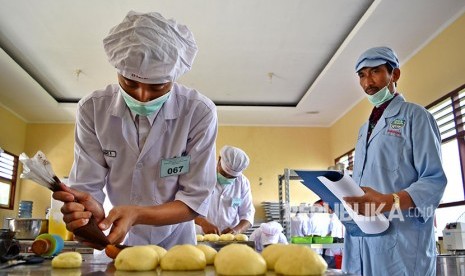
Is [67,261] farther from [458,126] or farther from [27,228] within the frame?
[458,126]

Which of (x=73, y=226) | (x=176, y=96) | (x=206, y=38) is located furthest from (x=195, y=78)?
(x=73, y=226)

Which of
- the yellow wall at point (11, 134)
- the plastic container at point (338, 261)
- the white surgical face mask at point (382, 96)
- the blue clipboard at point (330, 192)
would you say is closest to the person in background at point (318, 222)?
the plastic container at point (338, 261)

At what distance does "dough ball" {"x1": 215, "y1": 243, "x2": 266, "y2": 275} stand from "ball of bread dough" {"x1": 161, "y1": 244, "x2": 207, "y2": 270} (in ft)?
0.20

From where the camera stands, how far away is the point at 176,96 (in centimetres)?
150

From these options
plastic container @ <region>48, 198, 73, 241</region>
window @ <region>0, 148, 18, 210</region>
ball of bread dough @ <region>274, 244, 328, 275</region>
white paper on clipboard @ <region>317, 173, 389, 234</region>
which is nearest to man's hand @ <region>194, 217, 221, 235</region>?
plastic container @ <region>48, 198, 73, 241</region>

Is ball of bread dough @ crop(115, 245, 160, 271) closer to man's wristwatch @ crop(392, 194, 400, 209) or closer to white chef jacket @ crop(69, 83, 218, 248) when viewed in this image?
white chef jacket @ crop(69, 83, 218, 248)

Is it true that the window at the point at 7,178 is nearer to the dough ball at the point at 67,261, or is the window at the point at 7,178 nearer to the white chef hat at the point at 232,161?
the white chef hat at the point at 232,161

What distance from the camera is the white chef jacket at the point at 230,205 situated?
156 inches

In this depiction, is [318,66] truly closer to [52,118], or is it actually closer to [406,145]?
[406,145]

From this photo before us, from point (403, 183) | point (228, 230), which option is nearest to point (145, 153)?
point (403, 183)

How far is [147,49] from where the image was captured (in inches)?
48.9

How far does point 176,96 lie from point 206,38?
3.08m

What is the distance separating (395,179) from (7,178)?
6.70m

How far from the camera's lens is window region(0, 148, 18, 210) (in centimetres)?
650
